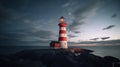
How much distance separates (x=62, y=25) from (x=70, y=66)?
11.2 metres

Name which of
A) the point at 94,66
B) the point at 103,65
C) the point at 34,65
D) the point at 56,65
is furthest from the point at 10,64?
the point at 103,65

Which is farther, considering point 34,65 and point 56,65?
point 56,65

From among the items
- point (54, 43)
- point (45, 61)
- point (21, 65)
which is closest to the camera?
point (21, 65)

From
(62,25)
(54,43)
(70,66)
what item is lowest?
(70,66)

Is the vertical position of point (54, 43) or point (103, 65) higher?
point (54, 43)

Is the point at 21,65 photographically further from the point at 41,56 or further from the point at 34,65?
the point at 41,56

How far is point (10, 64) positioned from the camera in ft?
34.2

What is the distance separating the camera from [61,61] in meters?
13.0

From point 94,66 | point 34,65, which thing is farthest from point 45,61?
point 94,66

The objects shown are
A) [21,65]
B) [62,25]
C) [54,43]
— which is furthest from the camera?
[54,43]

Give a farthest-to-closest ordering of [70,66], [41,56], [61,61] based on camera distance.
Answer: [41,56] → [61,61] → [70,66]

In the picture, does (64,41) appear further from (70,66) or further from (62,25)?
(70,66)

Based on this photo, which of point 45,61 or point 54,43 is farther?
point 54,43

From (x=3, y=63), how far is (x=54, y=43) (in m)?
14.0
